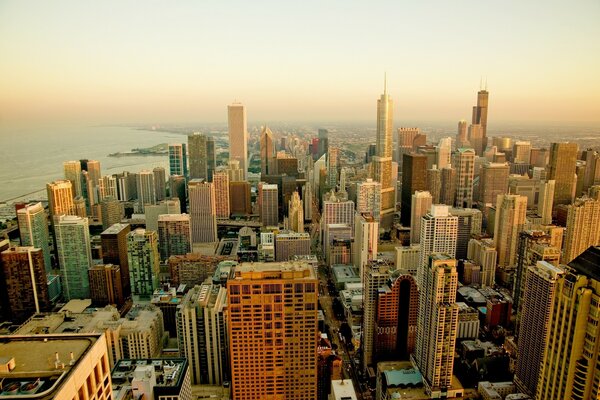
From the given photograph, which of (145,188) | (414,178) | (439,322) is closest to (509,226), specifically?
(414,178)

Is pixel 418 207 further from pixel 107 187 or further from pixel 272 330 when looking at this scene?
pixel 107 187

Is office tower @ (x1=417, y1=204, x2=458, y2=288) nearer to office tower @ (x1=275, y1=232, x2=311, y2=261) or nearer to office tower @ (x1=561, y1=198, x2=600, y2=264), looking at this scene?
office tower @ (x1=561, y1=198, x2=600, y2=264)

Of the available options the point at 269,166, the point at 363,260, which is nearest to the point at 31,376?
the point at 363,260

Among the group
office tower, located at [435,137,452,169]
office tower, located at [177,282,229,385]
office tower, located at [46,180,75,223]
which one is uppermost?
office tower, located at [435,137,452,169]

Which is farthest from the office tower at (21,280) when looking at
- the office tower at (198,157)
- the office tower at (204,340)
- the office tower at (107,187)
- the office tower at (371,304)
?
the office tower at (198,157)

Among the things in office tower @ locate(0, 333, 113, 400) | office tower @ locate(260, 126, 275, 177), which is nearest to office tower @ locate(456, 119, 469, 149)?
office tower @ locate(260, 126, 275, 177)

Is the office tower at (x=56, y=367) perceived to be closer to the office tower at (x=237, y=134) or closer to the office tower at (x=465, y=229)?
the office tower at (x=465, y=229)
